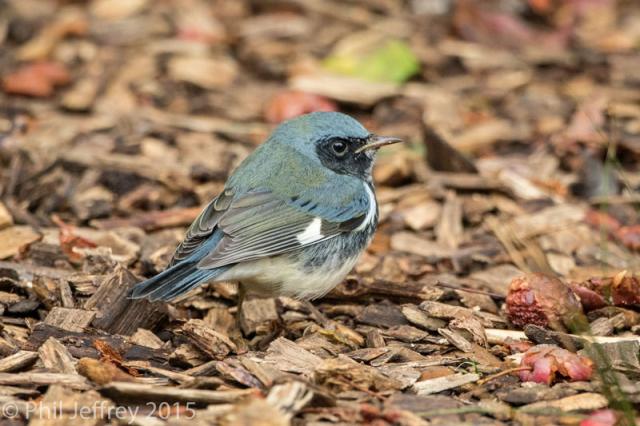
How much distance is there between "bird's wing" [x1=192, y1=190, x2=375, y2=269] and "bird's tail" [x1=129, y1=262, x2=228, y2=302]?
0.06 m

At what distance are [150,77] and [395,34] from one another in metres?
2.33

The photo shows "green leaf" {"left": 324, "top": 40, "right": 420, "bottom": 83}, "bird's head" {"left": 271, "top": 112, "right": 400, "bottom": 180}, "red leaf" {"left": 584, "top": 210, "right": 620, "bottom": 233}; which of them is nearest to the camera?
"bird's head" {"left": 271, "top": 112, "right": 400, "bottom": 180}

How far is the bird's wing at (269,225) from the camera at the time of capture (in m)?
5.14

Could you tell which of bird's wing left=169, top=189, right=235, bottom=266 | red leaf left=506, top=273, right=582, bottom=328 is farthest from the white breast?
red leaf left=506, top=273, right=582, bottom=328

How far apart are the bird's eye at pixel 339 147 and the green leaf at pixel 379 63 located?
2.92 metres

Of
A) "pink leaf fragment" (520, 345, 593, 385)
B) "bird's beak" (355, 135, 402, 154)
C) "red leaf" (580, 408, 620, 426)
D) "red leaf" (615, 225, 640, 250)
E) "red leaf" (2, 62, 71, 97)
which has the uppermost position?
"bird's beak" (355, 135, 402, 154)

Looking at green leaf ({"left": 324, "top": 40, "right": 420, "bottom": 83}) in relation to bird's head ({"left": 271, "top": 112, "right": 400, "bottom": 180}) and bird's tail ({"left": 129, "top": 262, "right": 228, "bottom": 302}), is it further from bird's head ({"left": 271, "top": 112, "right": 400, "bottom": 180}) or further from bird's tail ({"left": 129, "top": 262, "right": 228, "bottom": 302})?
bird's tail ({"left": 129, "top": 262, "right": 228, "bottom": 302})

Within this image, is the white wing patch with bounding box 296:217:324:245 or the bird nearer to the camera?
the bird

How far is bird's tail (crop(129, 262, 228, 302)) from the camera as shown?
15.6 ft

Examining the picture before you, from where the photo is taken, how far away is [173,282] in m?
4.85

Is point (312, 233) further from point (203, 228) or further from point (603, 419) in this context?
point (603, 419)

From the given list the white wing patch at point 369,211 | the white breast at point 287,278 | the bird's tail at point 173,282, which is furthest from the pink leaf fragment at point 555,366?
the bird's tail at point 173,282

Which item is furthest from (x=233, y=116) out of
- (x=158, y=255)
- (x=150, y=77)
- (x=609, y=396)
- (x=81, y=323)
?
(x=609, y=396)

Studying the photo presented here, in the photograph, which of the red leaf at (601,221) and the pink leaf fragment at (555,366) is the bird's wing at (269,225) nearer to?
the pink leaf fragment at (555,366)
